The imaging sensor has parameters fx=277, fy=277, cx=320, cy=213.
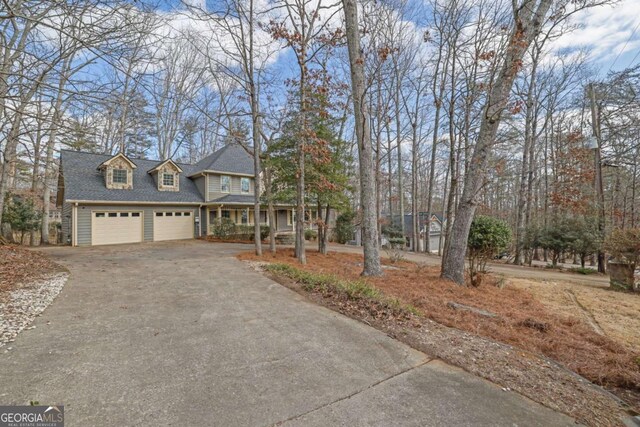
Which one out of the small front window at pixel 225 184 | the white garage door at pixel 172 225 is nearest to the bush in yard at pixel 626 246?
the small front window at pixel 225 184

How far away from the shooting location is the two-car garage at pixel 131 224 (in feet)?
45.0

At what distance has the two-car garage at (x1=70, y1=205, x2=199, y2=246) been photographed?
13.7 m

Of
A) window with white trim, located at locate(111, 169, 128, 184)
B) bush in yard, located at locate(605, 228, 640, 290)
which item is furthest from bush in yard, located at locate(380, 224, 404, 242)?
window with white trim, located at locate(111, 169, 128, 184)

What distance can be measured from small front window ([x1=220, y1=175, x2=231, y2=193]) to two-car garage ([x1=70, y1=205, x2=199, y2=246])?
2.15m

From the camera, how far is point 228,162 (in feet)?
63.4

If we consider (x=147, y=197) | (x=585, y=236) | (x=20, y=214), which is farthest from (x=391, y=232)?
(x=20, y=214)

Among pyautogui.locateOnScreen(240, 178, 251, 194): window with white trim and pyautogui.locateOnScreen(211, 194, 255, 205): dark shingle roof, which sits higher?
pyautogui.locateOnScreen(240, 178, 251, 194): window with white trim

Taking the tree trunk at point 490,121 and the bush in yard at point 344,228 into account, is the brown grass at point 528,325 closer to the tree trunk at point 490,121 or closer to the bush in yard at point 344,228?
the tree trunk at point 490,121

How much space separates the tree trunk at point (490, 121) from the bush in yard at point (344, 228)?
43.1 ft

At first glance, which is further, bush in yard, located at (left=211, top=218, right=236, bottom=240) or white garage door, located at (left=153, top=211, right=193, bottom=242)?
bush in yard, located at (left=211, top=218, right=236, bottom=240)

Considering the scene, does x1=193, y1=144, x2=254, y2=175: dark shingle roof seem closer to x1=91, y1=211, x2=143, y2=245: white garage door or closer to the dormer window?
the dormer window

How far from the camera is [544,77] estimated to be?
1528 centimetres

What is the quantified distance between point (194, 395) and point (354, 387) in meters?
1.35

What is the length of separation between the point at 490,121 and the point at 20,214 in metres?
23.5
